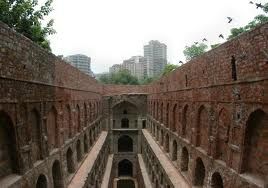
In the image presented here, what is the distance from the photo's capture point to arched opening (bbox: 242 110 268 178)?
25.2ft

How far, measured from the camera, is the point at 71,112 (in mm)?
16500

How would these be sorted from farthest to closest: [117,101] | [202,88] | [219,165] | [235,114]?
[117,101] → [202,88] → [219,165] → [235,114]

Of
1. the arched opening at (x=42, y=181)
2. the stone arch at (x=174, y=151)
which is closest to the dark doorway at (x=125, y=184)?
the stone arch at (x=174, y=151)

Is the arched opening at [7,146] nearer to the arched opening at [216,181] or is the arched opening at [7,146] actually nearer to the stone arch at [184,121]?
the arched opening at [216,181]

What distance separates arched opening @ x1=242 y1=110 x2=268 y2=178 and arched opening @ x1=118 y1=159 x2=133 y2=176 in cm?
2834

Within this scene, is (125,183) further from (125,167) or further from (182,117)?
(182,117)

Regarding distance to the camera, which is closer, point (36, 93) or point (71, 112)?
point (36, 93)

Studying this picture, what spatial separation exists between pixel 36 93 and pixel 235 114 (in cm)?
608

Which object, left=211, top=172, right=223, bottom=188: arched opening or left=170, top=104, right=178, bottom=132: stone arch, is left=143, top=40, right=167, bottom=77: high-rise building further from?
left=211, top=172, right=223, bottom=188: arched opening

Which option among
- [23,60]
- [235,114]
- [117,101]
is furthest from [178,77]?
[117,101]

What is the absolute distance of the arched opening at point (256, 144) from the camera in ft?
25.2

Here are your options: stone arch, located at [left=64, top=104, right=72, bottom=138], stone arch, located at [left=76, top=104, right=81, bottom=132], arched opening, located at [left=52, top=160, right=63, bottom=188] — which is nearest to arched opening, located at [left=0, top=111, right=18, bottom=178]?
arched opening, located at [left=52, top=160, right=63, bottom=188]

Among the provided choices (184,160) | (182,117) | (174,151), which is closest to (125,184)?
(174,151)

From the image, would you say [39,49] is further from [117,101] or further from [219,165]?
[117,101]
